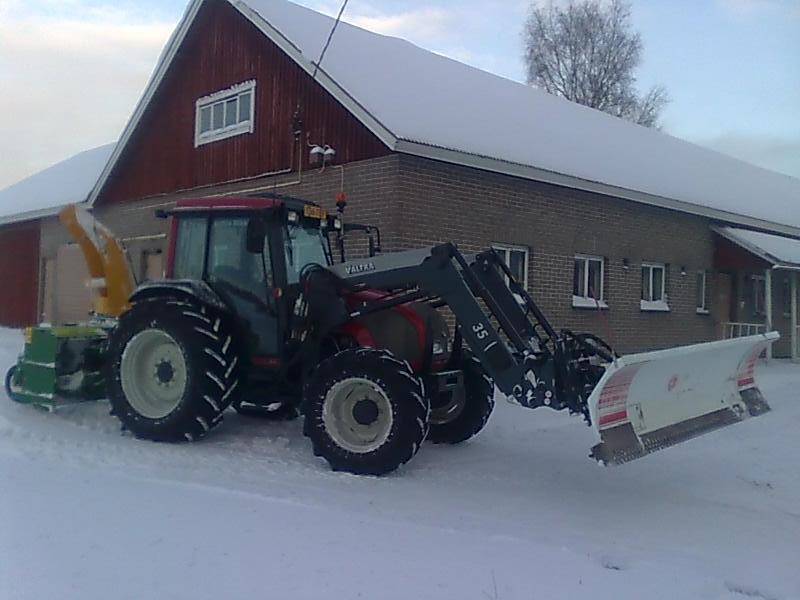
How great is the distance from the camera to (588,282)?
50.9 feet

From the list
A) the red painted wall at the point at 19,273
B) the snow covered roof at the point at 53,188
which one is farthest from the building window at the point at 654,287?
the red painted wall at the point at 19,273

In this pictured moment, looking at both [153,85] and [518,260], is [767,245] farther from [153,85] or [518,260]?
[153,85]

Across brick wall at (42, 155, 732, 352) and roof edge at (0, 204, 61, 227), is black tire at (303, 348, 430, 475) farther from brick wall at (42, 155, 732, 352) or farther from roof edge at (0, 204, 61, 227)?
roof edge at (0, 204, 61, 227)

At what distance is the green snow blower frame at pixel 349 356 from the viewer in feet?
21.6

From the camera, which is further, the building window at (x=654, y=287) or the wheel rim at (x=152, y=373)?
the building window at (x=654, y=287)

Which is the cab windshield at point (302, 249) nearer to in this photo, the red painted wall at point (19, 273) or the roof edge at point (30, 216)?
the roof edge at point (30, 216)

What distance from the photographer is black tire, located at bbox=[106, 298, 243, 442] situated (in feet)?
24.8

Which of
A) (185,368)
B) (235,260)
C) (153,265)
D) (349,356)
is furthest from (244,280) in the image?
(153,265)

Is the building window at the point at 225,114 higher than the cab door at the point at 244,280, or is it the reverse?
the building window at the point at 225,114

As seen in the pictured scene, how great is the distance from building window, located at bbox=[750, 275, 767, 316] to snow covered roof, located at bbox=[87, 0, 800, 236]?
1320mm

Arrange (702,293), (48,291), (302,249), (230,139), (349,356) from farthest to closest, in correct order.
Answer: (48,291)
(702,293)
(230,139)
(302,249)
(349,356)

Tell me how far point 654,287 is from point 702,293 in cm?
199

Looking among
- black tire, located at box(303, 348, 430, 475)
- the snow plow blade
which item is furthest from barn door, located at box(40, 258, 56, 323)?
the snow plow blade

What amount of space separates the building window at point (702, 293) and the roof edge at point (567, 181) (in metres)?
1.31
